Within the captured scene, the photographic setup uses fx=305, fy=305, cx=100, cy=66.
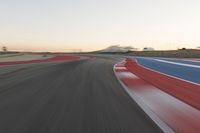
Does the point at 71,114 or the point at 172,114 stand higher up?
the point at 71,114

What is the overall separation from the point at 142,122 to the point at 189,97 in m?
4.75

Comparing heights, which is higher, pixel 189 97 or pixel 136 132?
pixel 136 132

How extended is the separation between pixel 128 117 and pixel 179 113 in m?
1.66

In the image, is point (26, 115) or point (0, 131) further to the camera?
point (26, 115)

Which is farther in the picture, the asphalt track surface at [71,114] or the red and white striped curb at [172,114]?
the red and white striped curb at [172,114]

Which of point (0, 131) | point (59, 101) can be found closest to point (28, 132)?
point (0, 131)

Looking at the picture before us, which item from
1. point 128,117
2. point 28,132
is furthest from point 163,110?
point 28,132

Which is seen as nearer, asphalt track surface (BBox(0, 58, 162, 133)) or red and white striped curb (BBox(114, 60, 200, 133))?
asphalt track surface (BBox(0, 58, 162, 133))

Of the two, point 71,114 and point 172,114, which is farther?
point 172,114

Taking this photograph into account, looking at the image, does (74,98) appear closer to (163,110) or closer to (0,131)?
(163,110)

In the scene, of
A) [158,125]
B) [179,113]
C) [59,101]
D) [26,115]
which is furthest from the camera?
[59,101]

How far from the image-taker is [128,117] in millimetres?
6805

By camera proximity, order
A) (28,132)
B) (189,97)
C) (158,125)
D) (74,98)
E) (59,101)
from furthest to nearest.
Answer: (189,97), (74,98), (59,101), (158,125), (28,132)

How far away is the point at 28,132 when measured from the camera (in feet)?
17.4
